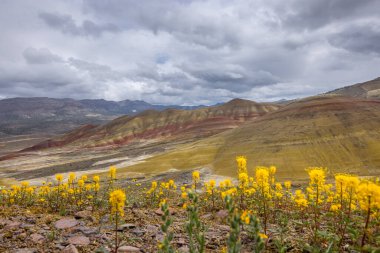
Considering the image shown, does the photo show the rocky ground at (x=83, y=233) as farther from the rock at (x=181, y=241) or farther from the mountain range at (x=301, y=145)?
the mountain range at (x=301, y=145)

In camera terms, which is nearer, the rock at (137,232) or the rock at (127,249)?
the rock at (127,249)

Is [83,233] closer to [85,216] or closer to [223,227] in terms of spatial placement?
[85,216]

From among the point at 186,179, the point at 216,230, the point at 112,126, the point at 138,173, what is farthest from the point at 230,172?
the point at 112,126

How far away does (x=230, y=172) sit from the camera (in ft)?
155

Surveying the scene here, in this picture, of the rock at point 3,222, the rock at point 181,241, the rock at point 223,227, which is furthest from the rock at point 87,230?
the rock at point 223,227

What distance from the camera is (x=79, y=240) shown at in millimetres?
6898

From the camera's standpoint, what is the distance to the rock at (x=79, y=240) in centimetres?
673

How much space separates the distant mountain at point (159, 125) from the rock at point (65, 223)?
5157 inches

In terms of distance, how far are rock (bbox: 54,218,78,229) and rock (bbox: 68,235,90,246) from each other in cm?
112

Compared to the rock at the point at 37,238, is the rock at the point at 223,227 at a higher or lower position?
lower

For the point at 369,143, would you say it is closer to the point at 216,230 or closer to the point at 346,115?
the point at 346,115

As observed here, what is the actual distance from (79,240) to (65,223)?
172 cm

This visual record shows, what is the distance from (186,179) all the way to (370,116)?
47.9 metres

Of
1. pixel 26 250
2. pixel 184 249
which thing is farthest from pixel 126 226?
pixel 26 250
